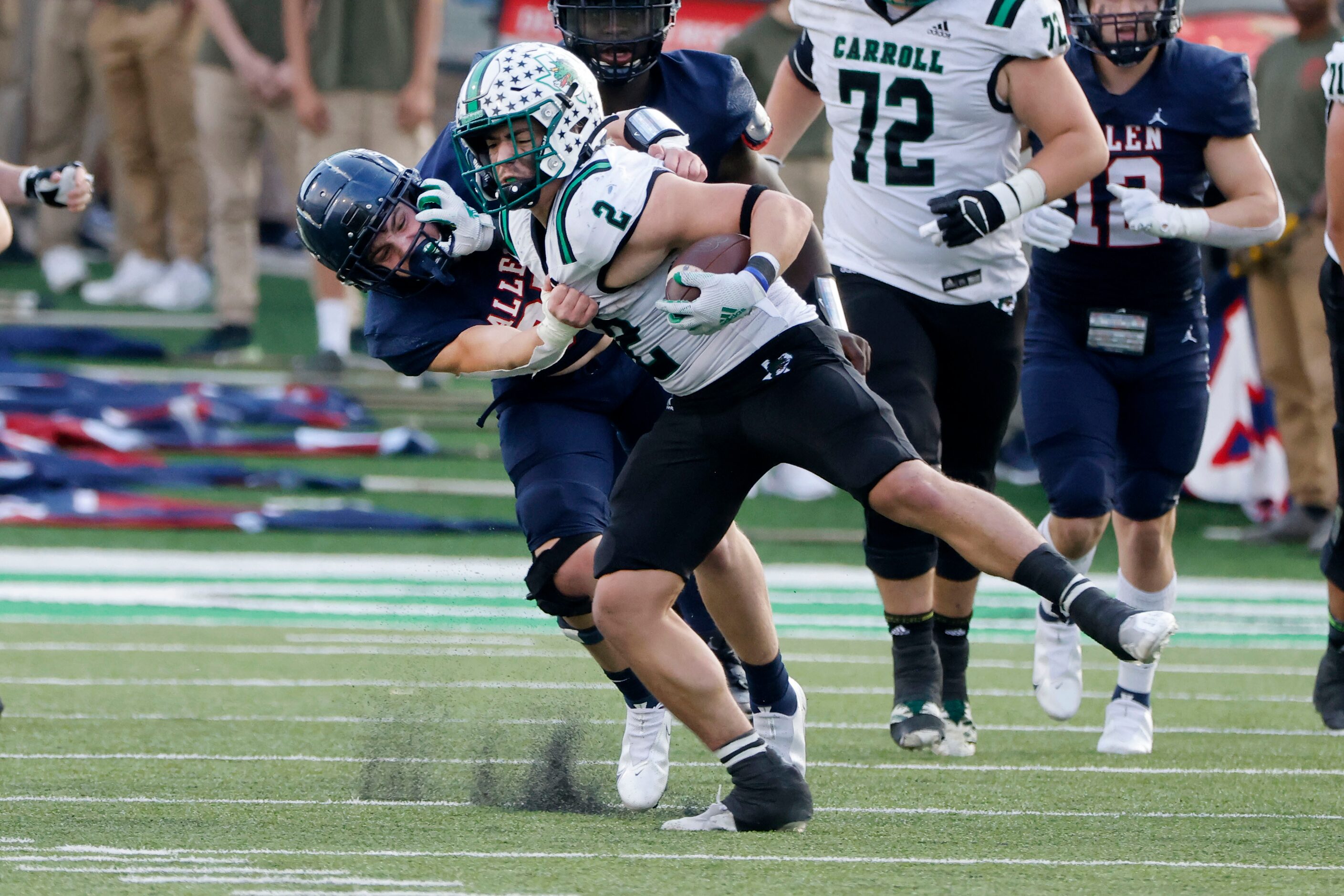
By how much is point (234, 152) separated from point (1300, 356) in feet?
18.4

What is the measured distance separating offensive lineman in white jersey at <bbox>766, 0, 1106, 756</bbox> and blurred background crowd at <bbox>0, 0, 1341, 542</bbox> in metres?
4.38

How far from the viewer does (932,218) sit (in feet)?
17.6

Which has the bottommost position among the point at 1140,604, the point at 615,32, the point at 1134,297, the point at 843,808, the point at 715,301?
the point at 1140,604

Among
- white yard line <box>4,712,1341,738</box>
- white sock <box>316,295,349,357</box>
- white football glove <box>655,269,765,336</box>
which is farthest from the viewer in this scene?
white sock <box>316,295,349,357</box>

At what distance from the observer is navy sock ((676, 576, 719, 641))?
18.3ft

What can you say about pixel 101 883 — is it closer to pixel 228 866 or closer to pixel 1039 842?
pixel 228 866

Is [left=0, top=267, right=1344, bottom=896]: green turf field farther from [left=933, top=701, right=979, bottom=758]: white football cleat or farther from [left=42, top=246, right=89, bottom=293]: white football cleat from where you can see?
[left=42, top=246, right=89, bottom=293]: white football cleat

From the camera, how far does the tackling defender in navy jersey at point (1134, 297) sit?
544 cm

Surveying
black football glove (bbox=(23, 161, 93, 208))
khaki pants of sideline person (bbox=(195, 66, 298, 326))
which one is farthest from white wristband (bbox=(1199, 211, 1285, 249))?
khaki pants of sideline person (bbox=(195, 66, 298, 326))

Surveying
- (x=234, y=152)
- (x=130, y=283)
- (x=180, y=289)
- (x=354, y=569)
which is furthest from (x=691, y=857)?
(x=130, y=283)

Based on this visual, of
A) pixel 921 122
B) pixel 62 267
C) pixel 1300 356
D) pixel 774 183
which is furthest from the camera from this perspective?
pixel 62 267

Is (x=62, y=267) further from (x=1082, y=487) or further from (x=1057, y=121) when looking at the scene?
(x=1057, y=121)

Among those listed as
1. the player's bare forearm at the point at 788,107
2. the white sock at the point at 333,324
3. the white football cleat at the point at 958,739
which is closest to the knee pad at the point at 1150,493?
the white football cleat at the point at 958,739

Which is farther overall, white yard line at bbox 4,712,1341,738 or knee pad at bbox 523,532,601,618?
white yard line at bbox 4,712,1341,738
